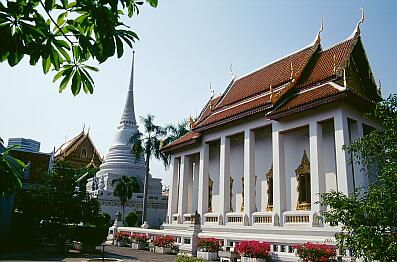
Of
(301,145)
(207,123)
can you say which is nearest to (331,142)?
(301,145)

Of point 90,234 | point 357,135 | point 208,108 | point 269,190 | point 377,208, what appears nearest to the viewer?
point 377,208

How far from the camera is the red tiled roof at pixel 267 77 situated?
17.8 m

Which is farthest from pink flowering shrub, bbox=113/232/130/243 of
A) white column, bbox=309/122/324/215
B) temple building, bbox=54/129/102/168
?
temple building, bbox=54/129/102/168

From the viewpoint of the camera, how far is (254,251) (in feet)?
42.5

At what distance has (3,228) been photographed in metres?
17.7

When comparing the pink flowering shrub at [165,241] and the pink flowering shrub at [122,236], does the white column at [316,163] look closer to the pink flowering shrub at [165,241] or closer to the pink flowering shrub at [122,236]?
A: the pink flowering shrub at [165,241]

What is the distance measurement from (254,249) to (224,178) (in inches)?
205

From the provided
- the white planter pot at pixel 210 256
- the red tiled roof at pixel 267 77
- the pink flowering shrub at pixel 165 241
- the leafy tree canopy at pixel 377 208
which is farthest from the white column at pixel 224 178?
the leafy tree canopy at pixel 377 208

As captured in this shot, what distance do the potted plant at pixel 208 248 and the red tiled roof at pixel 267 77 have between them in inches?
309

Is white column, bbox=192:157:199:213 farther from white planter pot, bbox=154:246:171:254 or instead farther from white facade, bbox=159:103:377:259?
white planter pot, bbox=154:246:171:254

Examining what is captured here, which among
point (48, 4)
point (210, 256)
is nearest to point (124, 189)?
point (210, 256)

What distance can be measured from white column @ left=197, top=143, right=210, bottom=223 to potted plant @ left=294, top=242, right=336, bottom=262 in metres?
7.53

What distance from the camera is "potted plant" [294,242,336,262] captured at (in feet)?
36.1

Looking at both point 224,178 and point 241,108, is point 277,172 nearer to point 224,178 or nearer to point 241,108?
point 224,178
